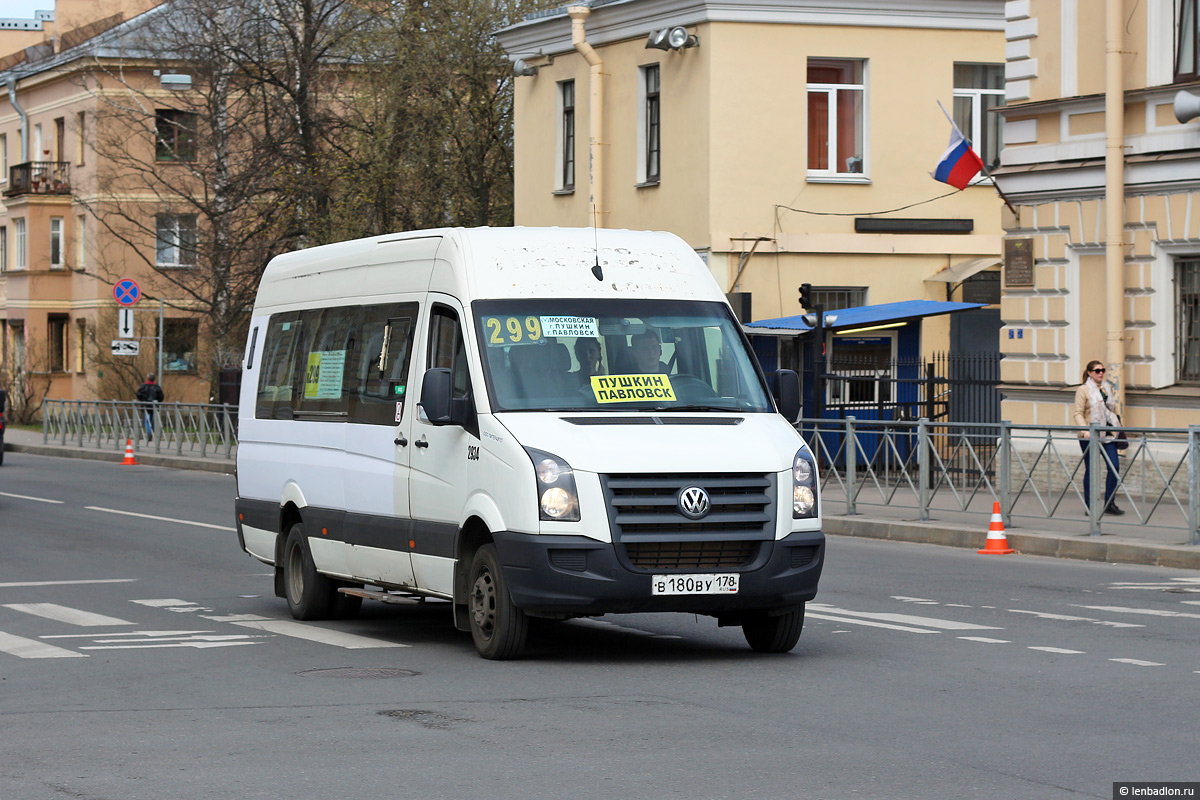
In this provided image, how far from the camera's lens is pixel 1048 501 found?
18578mm

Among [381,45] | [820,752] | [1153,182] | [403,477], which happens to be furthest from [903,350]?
[820,752]

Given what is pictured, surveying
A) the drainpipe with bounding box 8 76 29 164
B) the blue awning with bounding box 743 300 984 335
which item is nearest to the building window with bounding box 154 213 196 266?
the drainpipe with bounding box 8 76 29 164

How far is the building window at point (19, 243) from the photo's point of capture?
203 ft

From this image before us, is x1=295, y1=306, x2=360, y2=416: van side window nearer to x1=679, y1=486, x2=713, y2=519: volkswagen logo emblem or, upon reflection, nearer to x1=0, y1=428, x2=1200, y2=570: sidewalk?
A: x1=679, y1=486, x2=713, y2=519: volkswagen logo emblem

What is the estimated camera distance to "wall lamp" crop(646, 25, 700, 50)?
29656mm

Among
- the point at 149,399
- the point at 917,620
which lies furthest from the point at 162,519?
the point at 149,399

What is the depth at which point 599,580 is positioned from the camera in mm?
9703

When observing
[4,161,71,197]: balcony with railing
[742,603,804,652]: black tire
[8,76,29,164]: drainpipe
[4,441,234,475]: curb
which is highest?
[8,76,29,164]: drainpipe

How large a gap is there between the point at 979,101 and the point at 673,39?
5.67m

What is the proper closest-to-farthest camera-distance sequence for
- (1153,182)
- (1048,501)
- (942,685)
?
(942,685)
(1048,501)
(1153,182)

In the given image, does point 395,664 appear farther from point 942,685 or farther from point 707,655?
point 942,685

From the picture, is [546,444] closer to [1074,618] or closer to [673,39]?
[1074,618]

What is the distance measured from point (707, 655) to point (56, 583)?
6.87m

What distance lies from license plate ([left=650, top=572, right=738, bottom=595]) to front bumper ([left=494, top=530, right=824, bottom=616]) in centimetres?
3
